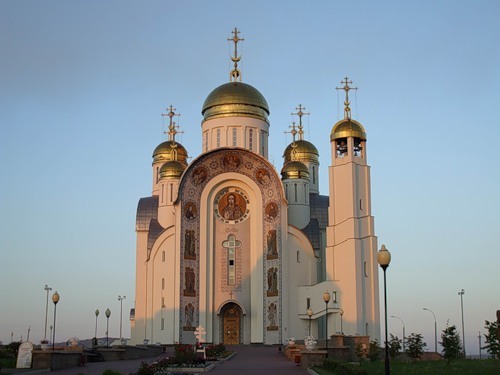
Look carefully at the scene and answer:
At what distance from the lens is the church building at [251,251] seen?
41656mm

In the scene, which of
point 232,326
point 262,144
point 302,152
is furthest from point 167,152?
point 232,326

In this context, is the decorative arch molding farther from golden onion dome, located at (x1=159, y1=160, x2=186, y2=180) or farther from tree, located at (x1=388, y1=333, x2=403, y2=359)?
tree, located at (x1=388, y1=333, x2=403, y2=359)

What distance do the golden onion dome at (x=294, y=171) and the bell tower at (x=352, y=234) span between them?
655cm

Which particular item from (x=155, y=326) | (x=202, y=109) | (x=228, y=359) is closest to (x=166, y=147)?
(x=202, y=109)

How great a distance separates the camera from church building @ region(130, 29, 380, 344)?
4166 centimetres

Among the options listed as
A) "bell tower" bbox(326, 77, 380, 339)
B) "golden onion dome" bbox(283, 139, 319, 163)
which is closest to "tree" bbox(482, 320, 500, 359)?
"bell tower" bbox(326, 77, 380, 339)

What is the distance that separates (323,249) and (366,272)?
25.2ft

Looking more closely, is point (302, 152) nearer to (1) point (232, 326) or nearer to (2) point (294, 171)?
(2) point (294, 171)

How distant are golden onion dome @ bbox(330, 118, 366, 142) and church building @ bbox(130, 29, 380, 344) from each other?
7 centimetres

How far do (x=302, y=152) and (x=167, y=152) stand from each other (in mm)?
9360

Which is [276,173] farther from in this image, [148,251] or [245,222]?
A: [148,251]

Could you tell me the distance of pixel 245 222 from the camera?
46062 mm

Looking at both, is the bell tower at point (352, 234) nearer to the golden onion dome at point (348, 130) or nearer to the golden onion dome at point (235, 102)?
the golden onion dome at point (348, 130)

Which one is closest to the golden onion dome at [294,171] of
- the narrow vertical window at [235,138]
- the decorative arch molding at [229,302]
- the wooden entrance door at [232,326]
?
the narrow vertical window at [235,138]
